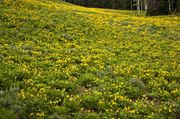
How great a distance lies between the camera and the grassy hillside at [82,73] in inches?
428

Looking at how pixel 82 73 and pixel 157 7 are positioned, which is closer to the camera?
pixel 82 73

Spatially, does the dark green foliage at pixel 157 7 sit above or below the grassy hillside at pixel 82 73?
above

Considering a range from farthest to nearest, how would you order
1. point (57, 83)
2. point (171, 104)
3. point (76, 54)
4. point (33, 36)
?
point (33, 36) → point (76, 54) → point (57, 83) → point (171, 104)

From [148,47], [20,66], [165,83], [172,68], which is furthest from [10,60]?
[148,47]

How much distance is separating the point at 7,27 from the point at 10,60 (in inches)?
332

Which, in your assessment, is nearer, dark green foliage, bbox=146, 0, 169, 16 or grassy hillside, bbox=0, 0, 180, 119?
grassy hillside, bbox=0, 0, 180, 119

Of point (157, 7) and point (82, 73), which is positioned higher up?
point (157, 7)

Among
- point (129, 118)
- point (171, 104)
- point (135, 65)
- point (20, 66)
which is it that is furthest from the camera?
point (135, 65)

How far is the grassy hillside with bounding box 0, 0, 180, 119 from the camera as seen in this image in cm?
1086

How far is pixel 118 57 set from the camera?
1939 cm

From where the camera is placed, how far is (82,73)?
15.1 meters

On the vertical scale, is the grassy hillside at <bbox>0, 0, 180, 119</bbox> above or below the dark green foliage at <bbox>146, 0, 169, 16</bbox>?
below

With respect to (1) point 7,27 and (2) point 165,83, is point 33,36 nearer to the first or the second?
(1) point 7,27

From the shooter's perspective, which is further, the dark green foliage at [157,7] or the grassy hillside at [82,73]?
the dark green foliage at [157,7]
